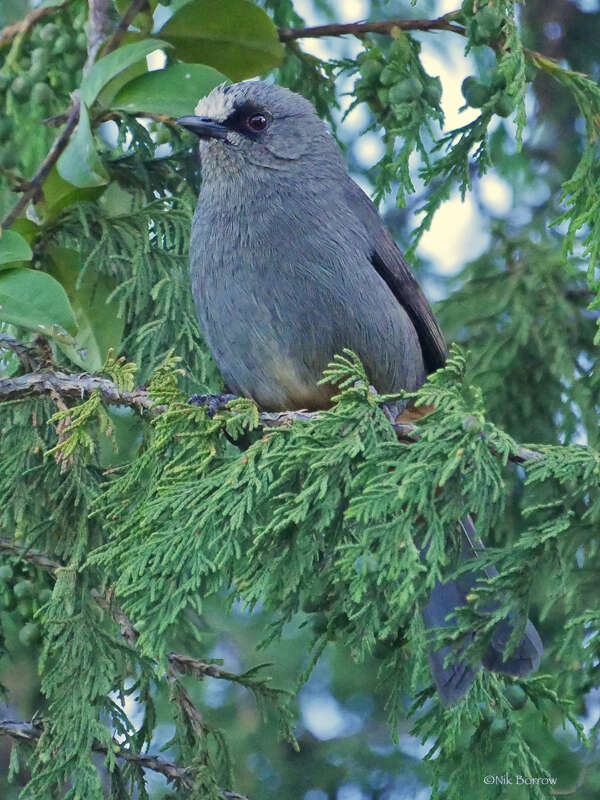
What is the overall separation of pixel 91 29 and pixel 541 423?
2.52 m

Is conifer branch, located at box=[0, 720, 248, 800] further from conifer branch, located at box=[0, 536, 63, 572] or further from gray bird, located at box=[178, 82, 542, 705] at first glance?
gray bird, located at box=[178, 82, 542, 705]

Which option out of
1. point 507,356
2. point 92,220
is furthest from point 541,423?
point 92,220

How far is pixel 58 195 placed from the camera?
3889 mm

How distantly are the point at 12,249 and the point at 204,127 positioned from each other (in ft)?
3.14

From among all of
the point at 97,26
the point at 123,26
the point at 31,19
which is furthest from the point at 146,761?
the point at 31,19

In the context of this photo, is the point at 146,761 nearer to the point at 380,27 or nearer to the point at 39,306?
the point at 39,306

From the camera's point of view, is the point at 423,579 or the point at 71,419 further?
the point at 71,419

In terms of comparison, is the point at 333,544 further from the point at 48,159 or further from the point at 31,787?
the point at 48,159

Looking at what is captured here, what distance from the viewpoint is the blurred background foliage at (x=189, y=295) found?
11.4ft

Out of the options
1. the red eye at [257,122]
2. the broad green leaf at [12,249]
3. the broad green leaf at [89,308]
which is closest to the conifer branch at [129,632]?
the broad green leaf at [89,308]

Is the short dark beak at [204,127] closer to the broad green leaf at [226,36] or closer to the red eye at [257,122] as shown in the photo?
the red eye at [257,122]

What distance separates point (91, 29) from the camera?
161 inches

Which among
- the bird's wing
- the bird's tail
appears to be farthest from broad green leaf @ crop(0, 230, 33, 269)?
the bird's tail

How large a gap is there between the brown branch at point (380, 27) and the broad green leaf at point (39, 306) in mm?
1559
